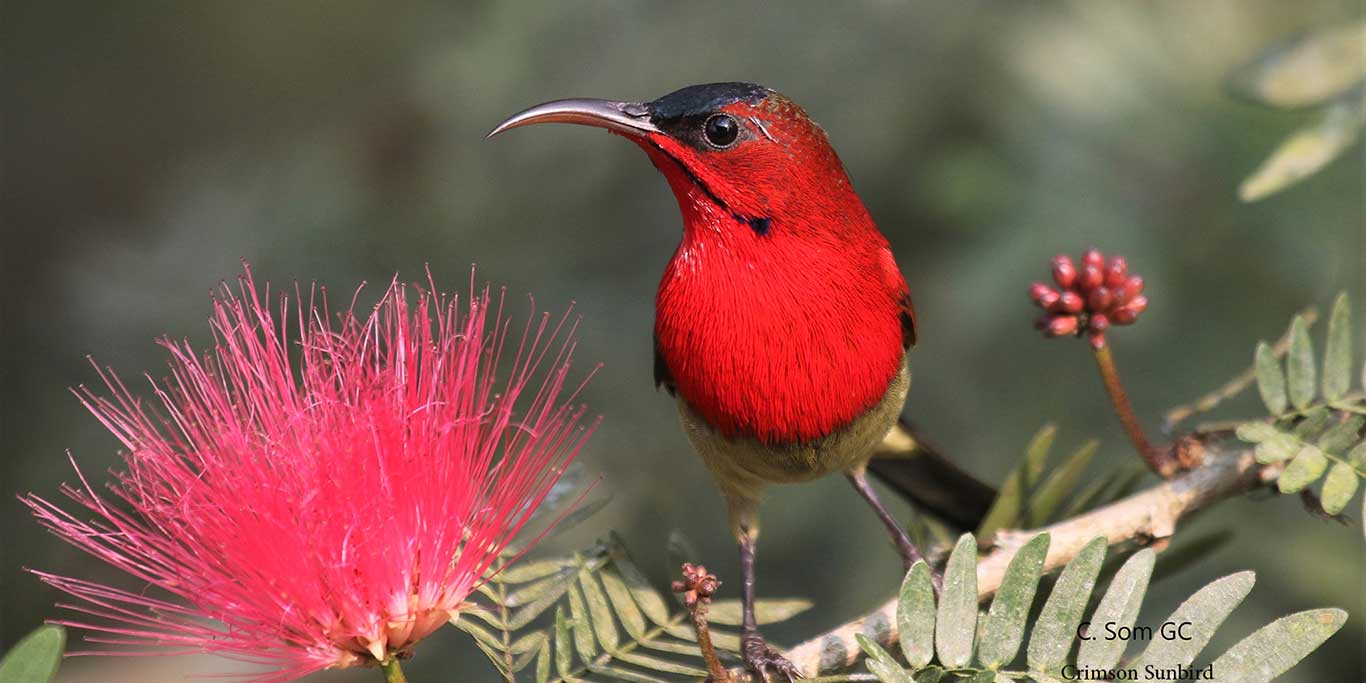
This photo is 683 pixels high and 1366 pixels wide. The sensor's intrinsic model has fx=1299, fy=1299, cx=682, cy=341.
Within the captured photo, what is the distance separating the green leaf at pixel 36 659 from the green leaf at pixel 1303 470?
1.91 meters

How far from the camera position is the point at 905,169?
14.1 feet

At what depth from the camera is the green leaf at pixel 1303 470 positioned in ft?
7.26

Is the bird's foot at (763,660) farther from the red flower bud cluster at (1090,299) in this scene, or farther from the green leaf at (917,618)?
the red flower bud cluster at (1090,299)

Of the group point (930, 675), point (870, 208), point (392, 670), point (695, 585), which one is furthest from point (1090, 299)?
point (870, 208)

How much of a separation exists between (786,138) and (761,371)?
487 mm

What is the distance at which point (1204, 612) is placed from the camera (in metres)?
1.93

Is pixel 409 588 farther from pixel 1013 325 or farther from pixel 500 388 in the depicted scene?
pixel 1013 325

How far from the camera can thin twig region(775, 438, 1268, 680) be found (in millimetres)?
2309

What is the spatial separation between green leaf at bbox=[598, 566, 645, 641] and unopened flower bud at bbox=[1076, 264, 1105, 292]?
107cm

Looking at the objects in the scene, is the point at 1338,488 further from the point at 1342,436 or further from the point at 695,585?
the point at 695,585

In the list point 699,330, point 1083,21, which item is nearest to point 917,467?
point 699,330

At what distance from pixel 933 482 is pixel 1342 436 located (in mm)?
1232

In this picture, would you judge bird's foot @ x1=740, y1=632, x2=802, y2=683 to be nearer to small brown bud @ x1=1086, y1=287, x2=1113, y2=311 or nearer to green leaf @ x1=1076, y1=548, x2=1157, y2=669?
green leaf @ x1=1076, y1=548, x2=1157, y2=669

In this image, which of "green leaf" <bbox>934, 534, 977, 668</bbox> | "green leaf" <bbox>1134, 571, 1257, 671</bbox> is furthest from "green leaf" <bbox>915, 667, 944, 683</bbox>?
"green leaf" <bbox>1134, 571, 1257, 671</bbox>
